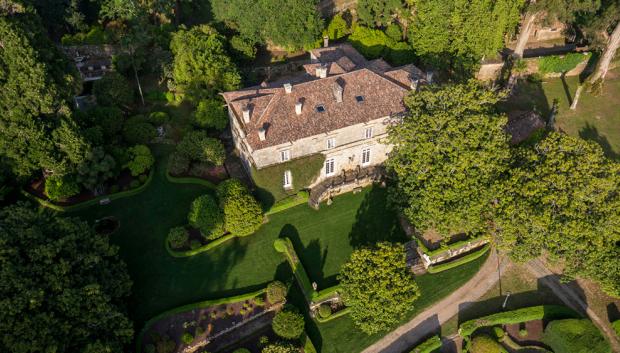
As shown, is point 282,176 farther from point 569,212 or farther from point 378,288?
point 569,212

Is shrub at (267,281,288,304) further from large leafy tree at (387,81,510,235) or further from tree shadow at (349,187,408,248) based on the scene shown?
large leafy tree at (387,81,510,235)

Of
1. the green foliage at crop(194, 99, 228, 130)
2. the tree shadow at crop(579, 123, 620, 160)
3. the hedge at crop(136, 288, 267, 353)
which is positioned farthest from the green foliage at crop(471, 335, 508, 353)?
the green foliage at crop(194, 99, 228, 130)

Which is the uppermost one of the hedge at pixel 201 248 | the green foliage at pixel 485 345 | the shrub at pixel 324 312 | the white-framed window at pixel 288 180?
the white-framed window at pixel 288 180

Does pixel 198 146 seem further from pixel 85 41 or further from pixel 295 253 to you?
pixel 85 41

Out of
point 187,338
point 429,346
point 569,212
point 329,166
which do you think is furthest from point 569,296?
point 187,338

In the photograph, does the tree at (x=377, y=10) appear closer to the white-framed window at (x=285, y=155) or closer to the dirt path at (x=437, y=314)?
the white-framed window at (x=285, y=155)

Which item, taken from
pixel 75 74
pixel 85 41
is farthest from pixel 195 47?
pixel 85 41

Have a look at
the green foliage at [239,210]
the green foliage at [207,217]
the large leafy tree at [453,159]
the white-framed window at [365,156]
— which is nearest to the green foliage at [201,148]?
the green foliage at [239,210]

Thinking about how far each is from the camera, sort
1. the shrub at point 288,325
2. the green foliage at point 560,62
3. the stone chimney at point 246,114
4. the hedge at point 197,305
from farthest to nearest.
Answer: the green foliage at point 560,62
the stone chimney at point 246,114
the hedge at point 197,305
the shrub at point 288,325
